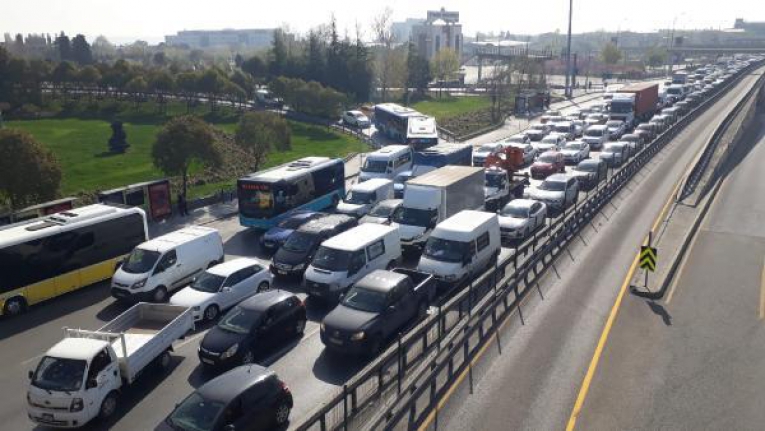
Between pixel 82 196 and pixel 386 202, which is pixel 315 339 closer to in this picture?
pixel 386 202

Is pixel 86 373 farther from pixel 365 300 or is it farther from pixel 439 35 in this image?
pixel 439 35

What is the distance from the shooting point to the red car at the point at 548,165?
127 feet

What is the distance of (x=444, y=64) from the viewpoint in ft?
376

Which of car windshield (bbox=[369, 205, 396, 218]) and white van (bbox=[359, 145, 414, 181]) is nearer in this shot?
car windshield (bbox=[369, 205, 396, 218])

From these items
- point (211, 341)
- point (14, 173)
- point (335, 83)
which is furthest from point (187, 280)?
point (335, 83)

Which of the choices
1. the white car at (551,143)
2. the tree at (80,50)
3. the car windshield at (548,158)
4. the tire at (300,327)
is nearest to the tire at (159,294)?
the tire at (300,327)

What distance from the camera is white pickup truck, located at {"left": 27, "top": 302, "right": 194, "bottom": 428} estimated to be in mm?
12867

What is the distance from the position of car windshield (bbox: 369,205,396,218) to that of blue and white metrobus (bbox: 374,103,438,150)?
2115cm

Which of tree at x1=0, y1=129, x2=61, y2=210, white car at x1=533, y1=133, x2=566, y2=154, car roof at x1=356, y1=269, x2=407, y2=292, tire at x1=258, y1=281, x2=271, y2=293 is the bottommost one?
tire at x1=258, y1=281, x2=271, y2=293

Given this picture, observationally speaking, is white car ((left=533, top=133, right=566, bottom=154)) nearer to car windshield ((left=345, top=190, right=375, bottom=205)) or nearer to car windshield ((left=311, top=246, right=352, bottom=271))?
car windshield ((left=345, top=190, right=375, bottom=205))

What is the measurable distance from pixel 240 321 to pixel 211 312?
317cm

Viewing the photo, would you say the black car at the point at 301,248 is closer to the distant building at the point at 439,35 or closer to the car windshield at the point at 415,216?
the car windshield at the point at 415,216

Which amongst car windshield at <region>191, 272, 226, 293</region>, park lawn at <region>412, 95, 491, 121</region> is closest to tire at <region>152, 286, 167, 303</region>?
car windshield at <region>191, 272, 226, 293</region>

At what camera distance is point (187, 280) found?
2200cm
